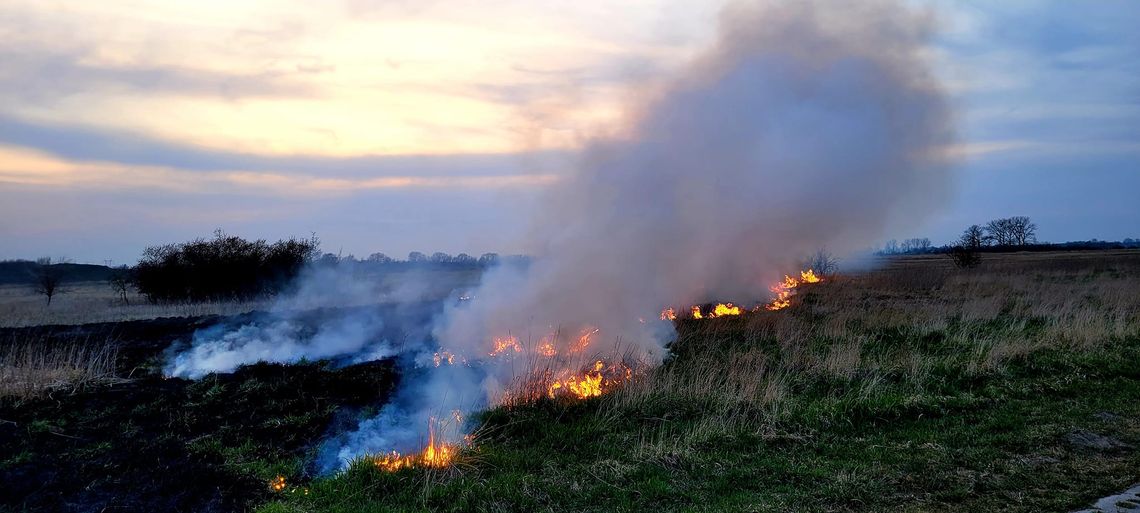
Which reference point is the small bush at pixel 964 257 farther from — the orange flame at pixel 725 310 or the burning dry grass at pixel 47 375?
the burning dry grass at pixel 47 375

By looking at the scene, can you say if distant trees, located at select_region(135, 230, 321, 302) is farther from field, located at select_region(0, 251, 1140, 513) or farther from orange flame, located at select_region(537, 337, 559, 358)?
orange flame, located at select_region(537, 337, 559, 358)

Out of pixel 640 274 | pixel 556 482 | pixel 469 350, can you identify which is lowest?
pixel 556 482

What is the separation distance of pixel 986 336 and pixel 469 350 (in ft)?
39.4

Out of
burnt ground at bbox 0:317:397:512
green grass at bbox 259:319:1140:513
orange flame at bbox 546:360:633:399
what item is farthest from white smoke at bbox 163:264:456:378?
green grass at bbox 259:319:1140:513

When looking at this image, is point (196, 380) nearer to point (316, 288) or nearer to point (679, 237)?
point (679, 237)

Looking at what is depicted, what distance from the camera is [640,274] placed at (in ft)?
49.6

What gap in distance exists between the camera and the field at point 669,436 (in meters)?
6.61

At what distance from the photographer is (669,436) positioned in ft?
28.7

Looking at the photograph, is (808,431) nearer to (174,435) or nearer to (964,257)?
(174,435)

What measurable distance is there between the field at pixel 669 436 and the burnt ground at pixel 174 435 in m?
0.04

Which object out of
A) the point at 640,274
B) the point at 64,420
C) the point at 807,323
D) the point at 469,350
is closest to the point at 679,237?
the point at 640,274

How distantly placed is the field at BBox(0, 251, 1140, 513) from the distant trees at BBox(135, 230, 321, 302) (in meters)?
17.0

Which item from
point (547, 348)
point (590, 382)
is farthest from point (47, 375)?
point (590, 382)

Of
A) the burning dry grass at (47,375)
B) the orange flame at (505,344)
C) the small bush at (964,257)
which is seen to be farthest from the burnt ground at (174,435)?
the small bush at (964,257)
